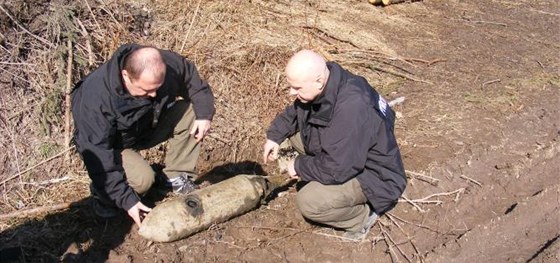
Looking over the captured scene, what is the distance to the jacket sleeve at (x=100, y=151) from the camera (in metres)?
3.80

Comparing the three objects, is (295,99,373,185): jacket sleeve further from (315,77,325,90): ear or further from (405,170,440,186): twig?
(405,170,440,186): twig

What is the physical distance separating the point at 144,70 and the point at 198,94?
2.91ft

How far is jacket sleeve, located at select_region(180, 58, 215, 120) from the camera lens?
14.7 ft

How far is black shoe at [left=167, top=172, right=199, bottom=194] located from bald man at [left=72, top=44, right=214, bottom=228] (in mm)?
217

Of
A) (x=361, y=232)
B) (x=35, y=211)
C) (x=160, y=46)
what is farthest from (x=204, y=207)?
(x=160, y=46)

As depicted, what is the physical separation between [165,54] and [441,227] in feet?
9.00

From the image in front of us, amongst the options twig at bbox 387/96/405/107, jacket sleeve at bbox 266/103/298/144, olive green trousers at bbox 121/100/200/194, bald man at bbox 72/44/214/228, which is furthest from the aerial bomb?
twig at bbox 387/96/405/107

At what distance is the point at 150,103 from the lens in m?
4.03

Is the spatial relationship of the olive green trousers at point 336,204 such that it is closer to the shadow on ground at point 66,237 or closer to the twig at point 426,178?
the twig at point 426,178

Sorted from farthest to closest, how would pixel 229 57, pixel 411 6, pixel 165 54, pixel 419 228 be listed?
pixel 411 6
pixel 229 57
pixel 419 228
pixel 165 54

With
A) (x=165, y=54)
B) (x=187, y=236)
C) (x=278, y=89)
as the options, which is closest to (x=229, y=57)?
(x=278, y=89)

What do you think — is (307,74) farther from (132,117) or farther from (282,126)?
(132,117)

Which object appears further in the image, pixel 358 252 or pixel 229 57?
pixel 229 57

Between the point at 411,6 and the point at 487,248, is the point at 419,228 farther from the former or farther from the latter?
the point at 411,6
